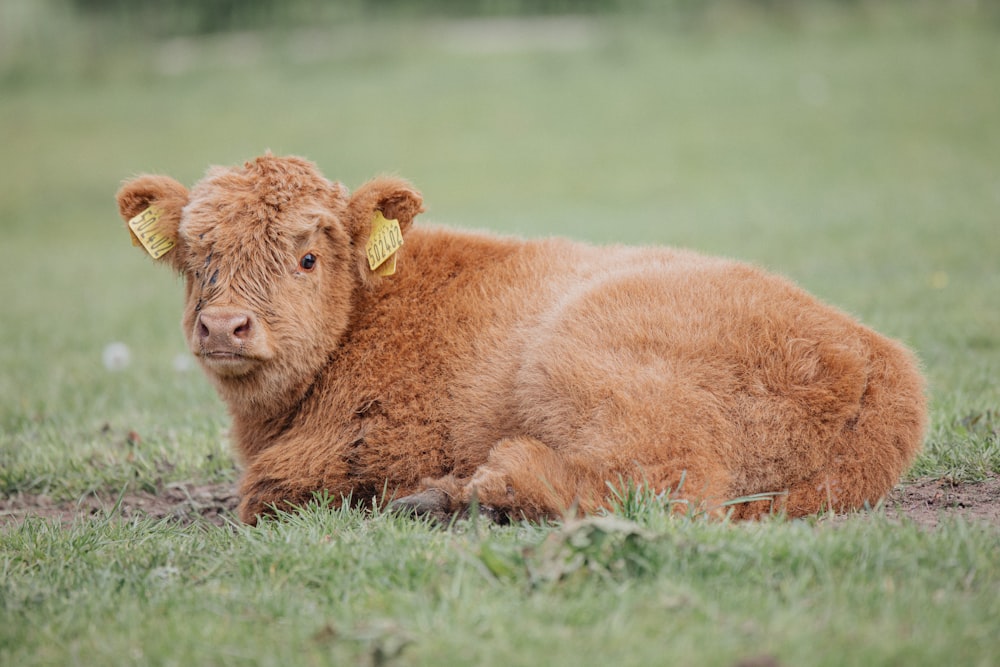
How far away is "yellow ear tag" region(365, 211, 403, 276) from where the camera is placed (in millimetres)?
4689

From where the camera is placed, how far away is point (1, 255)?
16.0 metres

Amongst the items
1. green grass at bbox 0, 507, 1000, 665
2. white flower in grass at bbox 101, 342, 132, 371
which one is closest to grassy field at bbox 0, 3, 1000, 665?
green grass at bbox 0, 507, 1000, 665

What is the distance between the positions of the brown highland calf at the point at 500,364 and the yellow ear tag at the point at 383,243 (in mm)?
20

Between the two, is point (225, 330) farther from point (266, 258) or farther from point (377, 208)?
point (377, 208)

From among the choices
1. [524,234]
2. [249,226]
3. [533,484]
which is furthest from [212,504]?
[524,234]

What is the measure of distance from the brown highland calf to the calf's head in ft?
0.03

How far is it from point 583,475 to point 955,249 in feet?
27.7

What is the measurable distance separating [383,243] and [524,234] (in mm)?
8353

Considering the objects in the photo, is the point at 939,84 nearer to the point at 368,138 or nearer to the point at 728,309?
the point at 368,138

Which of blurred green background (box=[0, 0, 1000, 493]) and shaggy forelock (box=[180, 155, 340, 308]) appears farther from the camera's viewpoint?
blurred green background (box=[0, 0, 1000, 493])

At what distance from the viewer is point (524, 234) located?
13.0 meters

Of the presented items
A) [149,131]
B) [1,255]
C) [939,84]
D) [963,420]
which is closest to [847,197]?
[939,84]

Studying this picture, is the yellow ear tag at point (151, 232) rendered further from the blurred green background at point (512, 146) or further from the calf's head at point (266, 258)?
the blurred green background at point (512, 146)

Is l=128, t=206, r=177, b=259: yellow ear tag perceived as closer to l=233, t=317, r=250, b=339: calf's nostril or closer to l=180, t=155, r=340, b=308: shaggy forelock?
l=180, t=155, r=340, b=308: shaggy forelock
